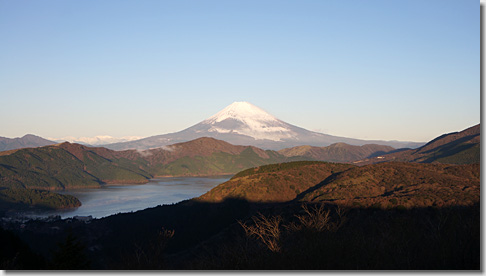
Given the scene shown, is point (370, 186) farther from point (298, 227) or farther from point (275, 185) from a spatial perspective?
point (298, 227)

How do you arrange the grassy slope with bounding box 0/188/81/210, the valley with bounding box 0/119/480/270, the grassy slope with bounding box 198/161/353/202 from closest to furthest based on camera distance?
the valley with bounding box 0/119/480/270, the grassy slope with bounding box 198/161/353/202, the grassy slope with bounding box 0/188/81/210

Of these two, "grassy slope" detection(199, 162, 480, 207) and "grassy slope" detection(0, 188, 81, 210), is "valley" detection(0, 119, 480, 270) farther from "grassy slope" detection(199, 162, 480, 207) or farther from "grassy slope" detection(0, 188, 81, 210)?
"grassy slope" detection(0, 188, 81, 210)

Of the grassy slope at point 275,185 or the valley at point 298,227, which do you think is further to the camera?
the grassy slope at point 275,185

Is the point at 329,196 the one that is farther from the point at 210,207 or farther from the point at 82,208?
the point at 82,208

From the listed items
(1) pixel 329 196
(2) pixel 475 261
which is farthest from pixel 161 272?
(1) pixel 329 196

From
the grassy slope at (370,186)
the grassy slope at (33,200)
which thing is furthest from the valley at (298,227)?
Answer: the grassy slope at (33,200)

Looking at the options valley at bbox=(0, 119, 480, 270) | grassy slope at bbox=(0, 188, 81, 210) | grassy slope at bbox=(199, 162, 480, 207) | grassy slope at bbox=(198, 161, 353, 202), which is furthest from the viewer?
grassy slope at bbox=(0, 188, 81, 210)

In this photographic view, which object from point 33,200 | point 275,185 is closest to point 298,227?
point 275,185

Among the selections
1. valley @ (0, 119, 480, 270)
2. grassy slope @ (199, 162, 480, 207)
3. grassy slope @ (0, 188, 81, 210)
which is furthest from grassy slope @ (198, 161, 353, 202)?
grassy slope @ (0, 188, 81, 210)

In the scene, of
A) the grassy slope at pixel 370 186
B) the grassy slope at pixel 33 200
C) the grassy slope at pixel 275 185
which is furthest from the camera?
the grassy slope at pixel 33 200

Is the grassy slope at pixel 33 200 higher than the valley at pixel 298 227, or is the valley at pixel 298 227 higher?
the valley at pixel 298 227

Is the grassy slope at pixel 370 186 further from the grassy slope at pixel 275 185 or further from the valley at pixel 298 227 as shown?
the valley at pixel 298 227
